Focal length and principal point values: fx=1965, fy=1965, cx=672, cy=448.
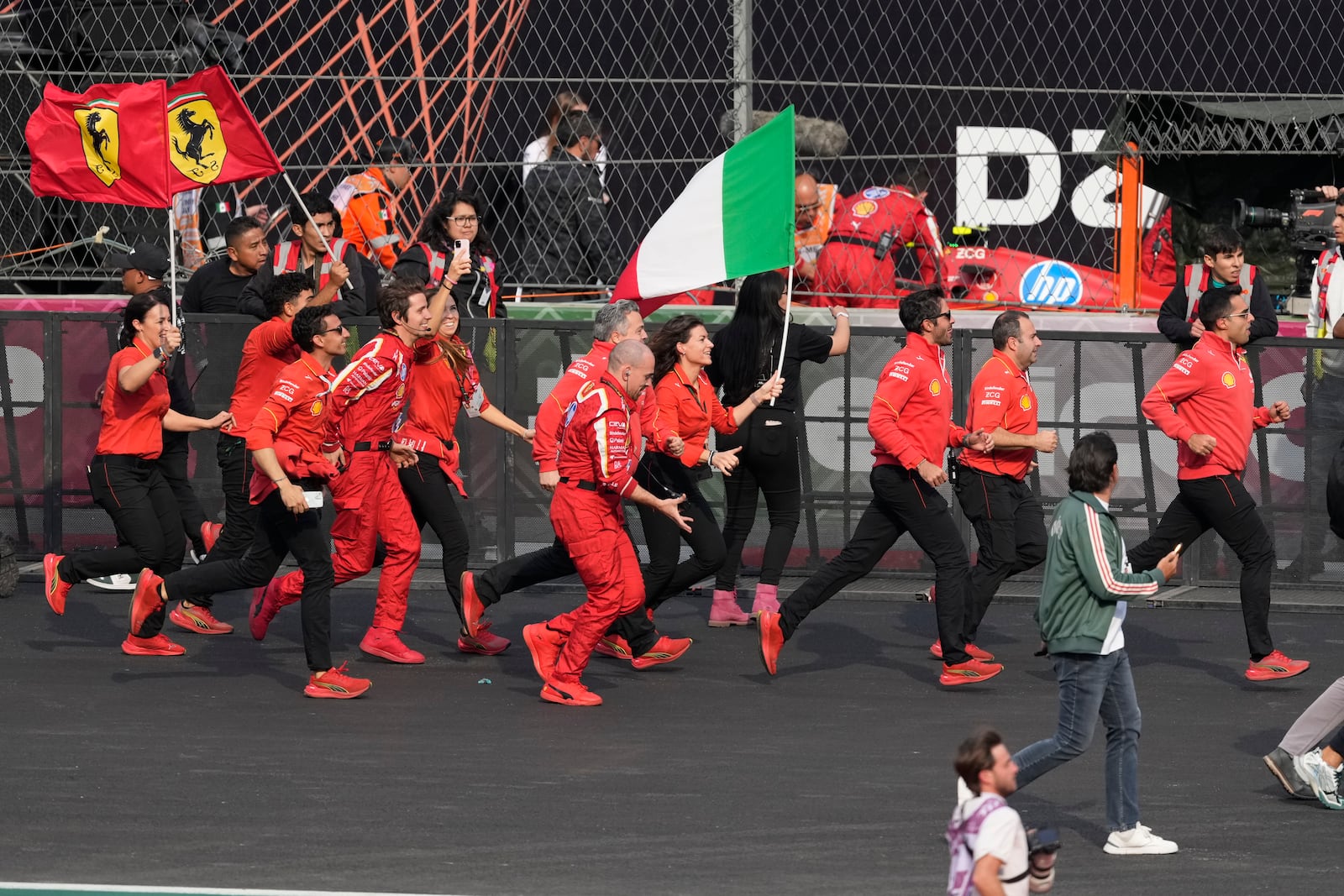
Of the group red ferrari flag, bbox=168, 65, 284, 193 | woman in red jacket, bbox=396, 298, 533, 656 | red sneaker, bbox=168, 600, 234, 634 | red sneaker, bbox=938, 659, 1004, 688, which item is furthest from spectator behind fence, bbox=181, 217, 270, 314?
red sneaker, bbox=938, 659, 1004, 688

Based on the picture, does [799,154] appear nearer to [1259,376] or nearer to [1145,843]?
[1259,376]

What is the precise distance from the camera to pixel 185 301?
11297mm

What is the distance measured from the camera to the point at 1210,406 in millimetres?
8617

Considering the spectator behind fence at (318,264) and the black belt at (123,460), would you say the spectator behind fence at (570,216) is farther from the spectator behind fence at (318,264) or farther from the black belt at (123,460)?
the black belt at (123,460)

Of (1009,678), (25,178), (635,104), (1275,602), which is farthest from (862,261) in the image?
(25,178)

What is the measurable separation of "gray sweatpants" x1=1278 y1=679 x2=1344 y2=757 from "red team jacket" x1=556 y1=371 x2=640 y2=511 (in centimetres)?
273

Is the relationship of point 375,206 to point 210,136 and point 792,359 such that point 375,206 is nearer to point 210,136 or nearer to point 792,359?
point 210,136

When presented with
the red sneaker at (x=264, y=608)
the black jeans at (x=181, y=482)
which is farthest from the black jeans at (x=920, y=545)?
the black jeans at (x=181, y=482)

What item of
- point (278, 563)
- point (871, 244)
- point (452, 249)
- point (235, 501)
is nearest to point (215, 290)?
point (452, 249)

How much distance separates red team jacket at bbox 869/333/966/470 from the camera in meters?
8.53

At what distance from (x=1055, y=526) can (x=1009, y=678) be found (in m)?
2.58

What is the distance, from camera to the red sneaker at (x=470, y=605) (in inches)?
348

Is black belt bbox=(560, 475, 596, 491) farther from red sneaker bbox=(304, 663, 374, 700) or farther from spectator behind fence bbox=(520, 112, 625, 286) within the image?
spectator behind fence bbox=(520, 112, 625, 286)

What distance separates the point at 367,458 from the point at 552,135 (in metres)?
4.62
